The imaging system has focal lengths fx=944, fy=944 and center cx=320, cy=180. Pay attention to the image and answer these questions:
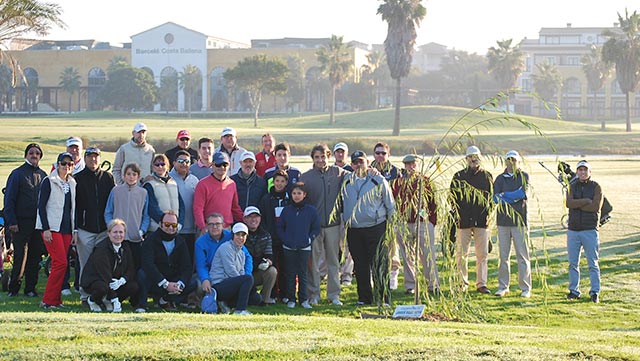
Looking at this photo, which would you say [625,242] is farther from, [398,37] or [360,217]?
[398,37]

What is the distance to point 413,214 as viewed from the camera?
12.7 meters

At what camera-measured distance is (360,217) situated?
39.5 feet

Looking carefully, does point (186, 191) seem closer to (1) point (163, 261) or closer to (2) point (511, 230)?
(1) point (163, 261)

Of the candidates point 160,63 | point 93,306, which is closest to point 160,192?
point 93,306

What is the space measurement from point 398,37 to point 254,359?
70.7 metres

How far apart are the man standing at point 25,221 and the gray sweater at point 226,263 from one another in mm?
2471

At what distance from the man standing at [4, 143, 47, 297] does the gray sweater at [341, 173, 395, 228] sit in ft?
12.9

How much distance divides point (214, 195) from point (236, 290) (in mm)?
1409

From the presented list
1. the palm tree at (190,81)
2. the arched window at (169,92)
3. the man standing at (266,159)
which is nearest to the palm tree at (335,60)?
the palm tree at (190,81)

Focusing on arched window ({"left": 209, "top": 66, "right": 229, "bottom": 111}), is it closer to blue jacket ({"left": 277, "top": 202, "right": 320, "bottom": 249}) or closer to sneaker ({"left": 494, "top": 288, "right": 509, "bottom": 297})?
sneaker ({"left": 494, "top": 288, "right": 509, "bottom": 297})

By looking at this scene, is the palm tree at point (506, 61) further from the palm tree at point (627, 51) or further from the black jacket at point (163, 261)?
the black jacket at point (163, 261)

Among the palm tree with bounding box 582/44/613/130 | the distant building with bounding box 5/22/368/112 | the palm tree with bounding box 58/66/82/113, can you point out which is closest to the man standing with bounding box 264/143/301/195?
the palm tree with bounding box 582/44/613/130

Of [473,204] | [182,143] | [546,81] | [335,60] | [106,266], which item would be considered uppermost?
[335,60]

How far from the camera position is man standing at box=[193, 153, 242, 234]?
1168 cm
